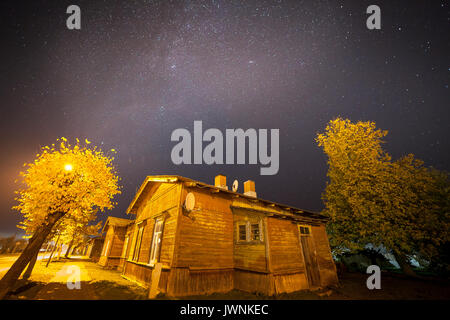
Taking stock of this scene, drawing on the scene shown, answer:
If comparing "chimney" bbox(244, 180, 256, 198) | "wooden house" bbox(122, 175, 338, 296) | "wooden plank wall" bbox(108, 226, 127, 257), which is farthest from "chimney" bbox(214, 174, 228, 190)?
"wooden plank wall" bbox(108, 226, 127, 257)

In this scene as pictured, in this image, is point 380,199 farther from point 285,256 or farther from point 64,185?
point 64,185

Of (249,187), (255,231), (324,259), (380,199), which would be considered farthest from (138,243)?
(380,199)

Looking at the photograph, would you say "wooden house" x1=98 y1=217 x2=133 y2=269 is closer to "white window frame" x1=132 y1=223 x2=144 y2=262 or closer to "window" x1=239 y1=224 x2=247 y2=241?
"white window frame" x1=132 y1=223 x2=144 y2=262

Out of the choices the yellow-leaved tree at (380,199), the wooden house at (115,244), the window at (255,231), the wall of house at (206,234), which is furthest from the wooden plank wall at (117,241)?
the yellow-leaved tree at (380,199)

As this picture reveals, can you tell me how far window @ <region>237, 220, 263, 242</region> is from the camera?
10427 millimetres

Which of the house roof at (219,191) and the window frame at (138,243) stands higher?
the house roof at (219,191)

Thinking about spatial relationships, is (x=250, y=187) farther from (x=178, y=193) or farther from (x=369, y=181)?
(x=369, y=181)

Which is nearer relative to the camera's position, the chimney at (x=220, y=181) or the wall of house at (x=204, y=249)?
the wall of house at (x=204, y=249)

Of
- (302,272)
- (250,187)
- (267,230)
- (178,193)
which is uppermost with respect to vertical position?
(250,187)

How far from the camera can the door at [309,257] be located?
12227 millimetres

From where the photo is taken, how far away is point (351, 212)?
16.7 metres

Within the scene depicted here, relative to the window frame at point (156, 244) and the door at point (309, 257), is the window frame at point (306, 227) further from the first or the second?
the window frame at point (156, 244)

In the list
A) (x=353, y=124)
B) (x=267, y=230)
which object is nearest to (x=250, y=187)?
(x=267, y=230)
